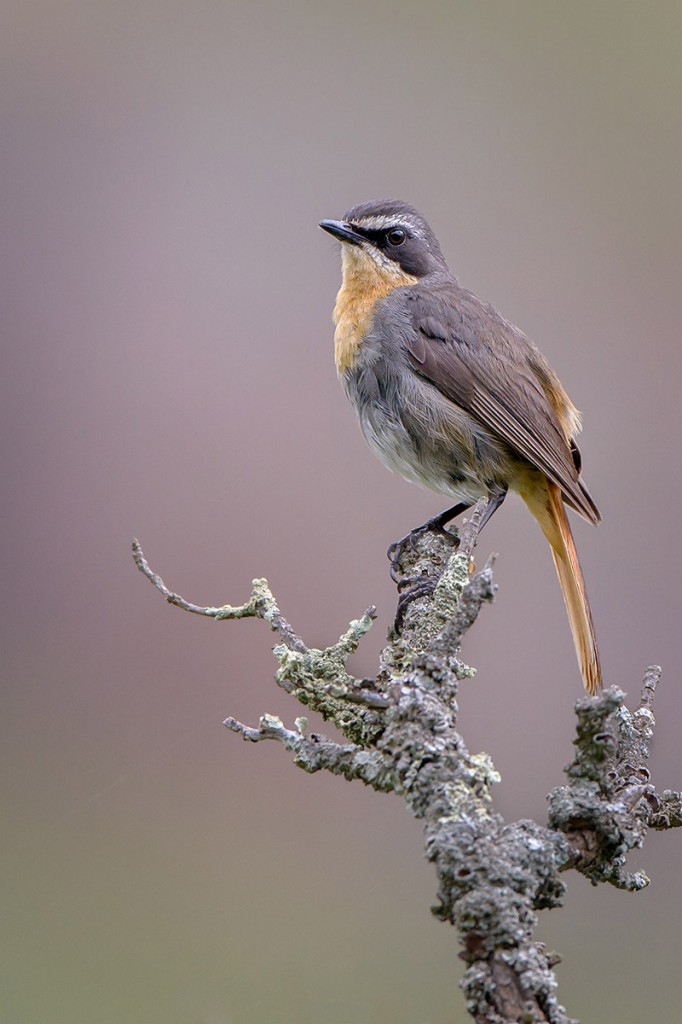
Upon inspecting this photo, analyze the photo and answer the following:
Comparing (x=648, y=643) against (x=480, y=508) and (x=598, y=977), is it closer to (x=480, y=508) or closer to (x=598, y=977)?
(x=598, y=977)

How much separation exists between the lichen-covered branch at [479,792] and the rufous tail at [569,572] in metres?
0.96

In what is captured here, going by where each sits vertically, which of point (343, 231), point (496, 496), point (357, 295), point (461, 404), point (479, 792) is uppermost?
point (343, 231)

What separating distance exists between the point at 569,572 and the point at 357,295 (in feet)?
4.60

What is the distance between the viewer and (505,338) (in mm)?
4219

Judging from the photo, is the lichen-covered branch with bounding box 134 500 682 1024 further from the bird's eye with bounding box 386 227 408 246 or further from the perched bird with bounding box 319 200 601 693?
the bird's eye with bounding box 386 227 408 246

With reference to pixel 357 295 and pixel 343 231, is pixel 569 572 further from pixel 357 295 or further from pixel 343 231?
pixel 343 231

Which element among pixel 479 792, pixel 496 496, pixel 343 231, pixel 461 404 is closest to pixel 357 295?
pixel 343 231

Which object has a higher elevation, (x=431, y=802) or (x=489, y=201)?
(x=489, y=201)

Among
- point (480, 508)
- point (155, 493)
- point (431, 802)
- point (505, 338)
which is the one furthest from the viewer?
point (155, 493)

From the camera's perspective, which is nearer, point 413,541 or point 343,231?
point 413,541

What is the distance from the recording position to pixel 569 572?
3.71 metres

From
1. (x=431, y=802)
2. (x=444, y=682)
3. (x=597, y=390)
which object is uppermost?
(x=597, y=390)

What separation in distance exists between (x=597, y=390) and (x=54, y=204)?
3145 mm

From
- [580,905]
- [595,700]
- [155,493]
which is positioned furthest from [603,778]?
[155,493]
